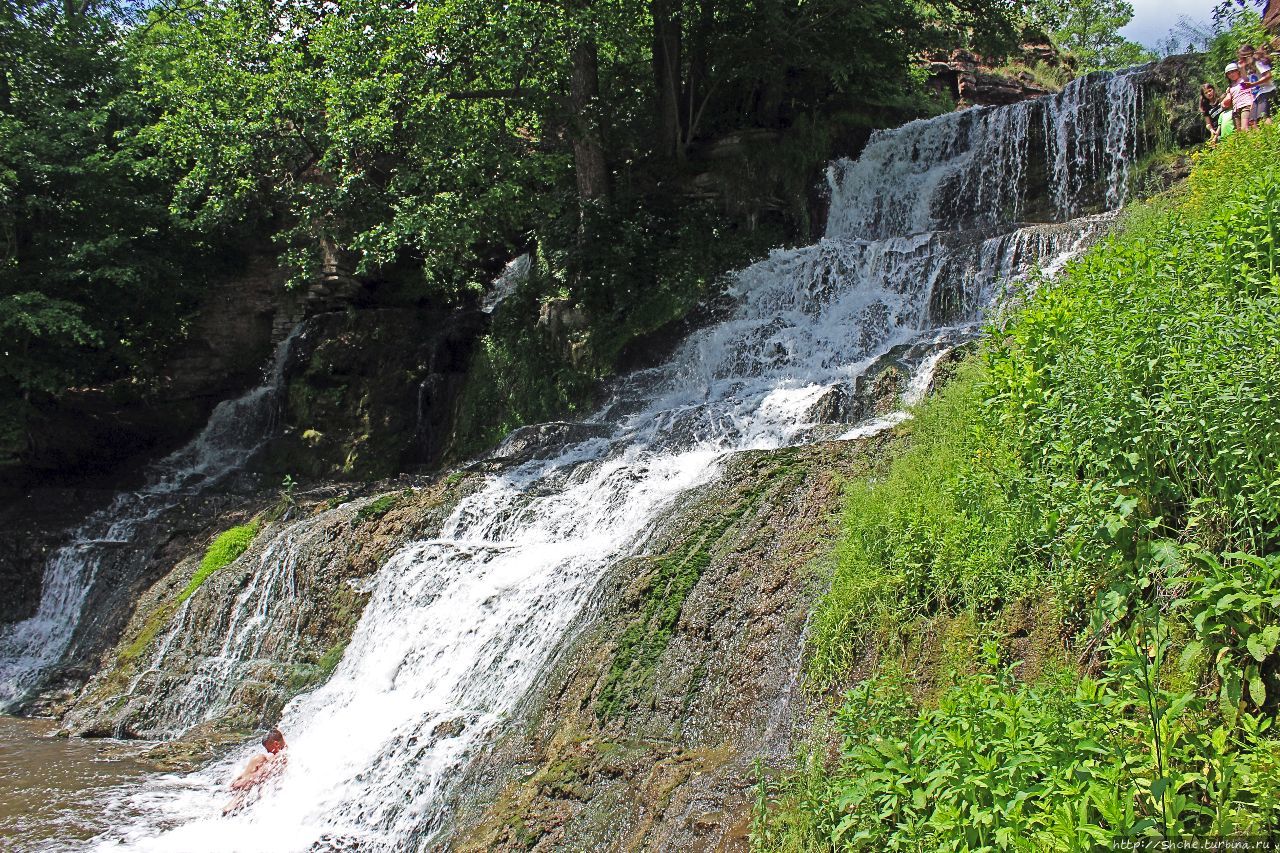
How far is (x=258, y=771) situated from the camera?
24.4 feet

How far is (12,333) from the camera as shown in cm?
1568

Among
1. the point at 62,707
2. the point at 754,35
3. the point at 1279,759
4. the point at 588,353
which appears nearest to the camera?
the point at 1279,759

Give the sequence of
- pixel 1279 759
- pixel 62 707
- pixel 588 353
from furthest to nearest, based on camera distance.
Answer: pixel 588 353 → pixel 62 707 → pixel 1279 759

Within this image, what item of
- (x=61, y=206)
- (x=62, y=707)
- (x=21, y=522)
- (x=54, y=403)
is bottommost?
(x=62, y=707)

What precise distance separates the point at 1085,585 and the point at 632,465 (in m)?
5.80

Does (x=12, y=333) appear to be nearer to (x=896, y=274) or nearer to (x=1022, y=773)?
(x=896, y=274)

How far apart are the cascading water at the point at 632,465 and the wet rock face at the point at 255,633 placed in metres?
0.55

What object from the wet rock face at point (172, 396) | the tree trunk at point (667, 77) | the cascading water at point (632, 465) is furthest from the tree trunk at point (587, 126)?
the wet rock face at point (172, 396)

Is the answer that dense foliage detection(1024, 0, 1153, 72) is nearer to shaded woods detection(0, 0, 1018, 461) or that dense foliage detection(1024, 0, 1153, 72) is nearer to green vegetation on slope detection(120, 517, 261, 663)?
shaded woods detection(0, 0, 1018, 461)

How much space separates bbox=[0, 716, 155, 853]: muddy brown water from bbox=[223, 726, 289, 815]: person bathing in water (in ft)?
3.04

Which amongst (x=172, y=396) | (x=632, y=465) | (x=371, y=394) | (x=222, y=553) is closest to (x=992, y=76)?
(x=371, y=394)

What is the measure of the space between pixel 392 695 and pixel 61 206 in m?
12.9

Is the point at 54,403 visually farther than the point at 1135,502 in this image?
Yes

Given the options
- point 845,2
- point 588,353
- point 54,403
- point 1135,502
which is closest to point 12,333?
point 54,403
